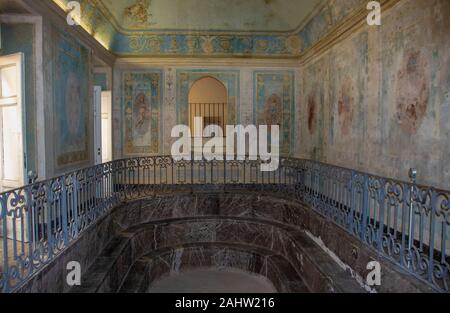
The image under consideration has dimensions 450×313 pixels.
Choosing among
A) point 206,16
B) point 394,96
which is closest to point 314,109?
point 394,96

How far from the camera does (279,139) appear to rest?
11602 mm

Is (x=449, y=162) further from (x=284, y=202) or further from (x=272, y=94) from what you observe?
(x=272, y=94)

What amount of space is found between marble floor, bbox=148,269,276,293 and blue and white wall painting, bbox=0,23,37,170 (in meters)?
3.12

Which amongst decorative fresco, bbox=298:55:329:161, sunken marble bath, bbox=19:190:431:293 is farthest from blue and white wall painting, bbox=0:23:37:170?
decorative fresco, bbox=298:55:329:161

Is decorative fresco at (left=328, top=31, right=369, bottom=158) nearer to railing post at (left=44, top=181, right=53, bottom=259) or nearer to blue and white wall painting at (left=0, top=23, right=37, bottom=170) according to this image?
railing post at (left=44, top=181, right=53, bottom=259)

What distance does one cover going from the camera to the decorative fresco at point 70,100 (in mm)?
6492

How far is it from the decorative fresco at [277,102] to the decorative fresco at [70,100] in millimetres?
5492

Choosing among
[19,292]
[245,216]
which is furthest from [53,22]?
[245,216]

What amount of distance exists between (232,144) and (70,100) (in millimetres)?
5688

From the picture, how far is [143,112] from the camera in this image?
11.4 meters

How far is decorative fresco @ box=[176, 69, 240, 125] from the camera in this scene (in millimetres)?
11406

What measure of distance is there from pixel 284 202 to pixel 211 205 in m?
1.74

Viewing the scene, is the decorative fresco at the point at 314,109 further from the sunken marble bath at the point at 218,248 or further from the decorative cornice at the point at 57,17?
the decorative cornice at the point at 57,17

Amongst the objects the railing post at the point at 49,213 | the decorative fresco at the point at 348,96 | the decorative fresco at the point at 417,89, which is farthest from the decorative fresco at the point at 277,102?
the railing post at the point at 49,213
